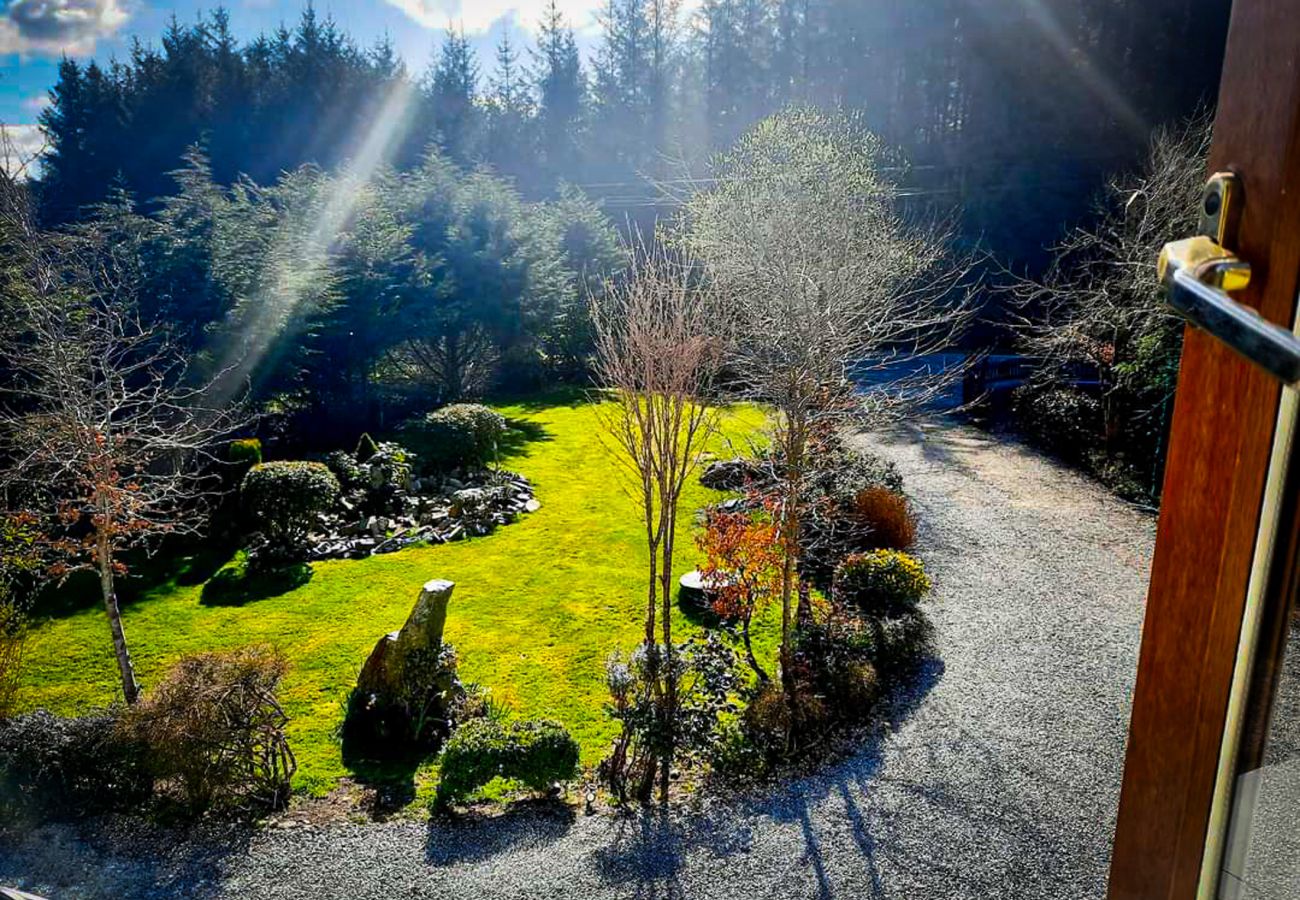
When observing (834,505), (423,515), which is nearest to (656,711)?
(834,505)

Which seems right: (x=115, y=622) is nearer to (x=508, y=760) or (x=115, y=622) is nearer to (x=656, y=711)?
(x=508, y=760)

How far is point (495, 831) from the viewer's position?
4930 mm

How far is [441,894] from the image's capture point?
14.4 ft

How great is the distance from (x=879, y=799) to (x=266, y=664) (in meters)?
4.28

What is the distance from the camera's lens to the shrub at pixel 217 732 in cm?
503

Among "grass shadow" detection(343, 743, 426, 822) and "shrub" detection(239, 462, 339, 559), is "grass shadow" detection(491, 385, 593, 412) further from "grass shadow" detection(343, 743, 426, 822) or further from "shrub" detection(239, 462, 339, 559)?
"grass shadow" detection(343, 743, 426, 822)

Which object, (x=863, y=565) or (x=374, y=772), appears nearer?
(x=374, y=772)

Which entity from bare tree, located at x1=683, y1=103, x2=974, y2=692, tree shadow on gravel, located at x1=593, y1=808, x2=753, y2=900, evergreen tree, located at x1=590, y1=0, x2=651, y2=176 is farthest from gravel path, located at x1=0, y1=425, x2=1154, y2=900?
evergreen tree, located at x1=590, y1=0, x2=651, y2=176

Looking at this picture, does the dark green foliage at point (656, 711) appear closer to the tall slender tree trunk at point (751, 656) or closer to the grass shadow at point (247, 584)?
the tall slender tree trunk at point (751, 656)

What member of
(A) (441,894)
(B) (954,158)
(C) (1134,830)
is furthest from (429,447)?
(B) (954,158)

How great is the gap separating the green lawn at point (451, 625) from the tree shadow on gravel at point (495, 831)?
1.88 feet

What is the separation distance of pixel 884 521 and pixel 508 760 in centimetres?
524

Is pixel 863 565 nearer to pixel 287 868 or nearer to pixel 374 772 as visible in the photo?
pixel 374 772

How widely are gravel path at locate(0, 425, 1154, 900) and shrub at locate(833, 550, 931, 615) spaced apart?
2.60 ft
